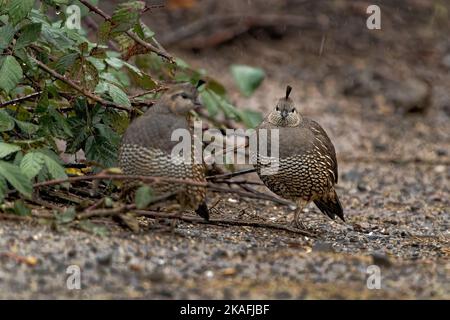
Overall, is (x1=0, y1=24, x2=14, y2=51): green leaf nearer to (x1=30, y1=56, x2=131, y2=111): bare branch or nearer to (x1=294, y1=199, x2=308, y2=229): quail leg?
(x1=30, y1=56, x2=131, y2=111): bare branch

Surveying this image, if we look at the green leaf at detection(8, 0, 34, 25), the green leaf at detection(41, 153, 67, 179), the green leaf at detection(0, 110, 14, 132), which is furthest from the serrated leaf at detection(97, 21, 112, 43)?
the green leaf at detection(41, 153, 67, 179)

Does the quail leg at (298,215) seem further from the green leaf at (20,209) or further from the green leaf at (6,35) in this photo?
the green leaf at (6,35)

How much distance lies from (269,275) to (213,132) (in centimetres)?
293

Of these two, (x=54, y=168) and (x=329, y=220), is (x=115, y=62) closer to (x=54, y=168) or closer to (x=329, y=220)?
(x=54, y=168)

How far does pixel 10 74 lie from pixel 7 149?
1.41ft

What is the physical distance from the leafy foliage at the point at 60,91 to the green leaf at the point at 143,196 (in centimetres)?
23

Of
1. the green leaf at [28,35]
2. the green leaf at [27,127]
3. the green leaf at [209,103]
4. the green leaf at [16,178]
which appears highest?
the green leaf at [28,35]

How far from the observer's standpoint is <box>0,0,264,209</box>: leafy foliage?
179 inches

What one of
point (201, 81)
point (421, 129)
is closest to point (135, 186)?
point (201, 81)

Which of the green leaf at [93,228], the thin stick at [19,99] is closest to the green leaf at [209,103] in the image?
the green leaf at [93,228]

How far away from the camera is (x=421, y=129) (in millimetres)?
8922

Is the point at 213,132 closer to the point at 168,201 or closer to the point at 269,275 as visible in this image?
the point at 168,201

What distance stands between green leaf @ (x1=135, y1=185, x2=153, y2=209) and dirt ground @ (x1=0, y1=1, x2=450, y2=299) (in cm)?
18

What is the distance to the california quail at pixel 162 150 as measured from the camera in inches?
182
